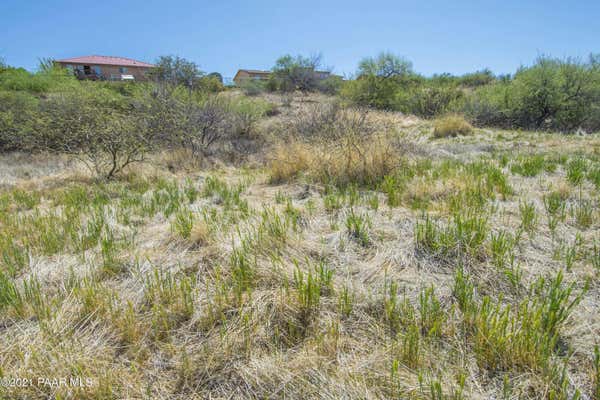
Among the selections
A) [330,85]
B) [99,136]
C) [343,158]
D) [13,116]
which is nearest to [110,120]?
[99,136]

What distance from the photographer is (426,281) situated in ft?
6.32

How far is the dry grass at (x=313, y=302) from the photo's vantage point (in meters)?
1.26

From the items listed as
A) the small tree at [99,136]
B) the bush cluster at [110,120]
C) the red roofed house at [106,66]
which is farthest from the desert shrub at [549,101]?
the red roofed house at [106,66]

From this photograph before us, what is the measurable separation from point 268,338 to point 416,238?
1557 mm

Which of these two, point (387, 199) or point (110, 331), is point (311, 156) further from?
point (110, 331)

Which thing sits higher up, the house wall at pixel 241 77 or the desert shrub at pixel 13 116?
the house wall at pixel 241 77

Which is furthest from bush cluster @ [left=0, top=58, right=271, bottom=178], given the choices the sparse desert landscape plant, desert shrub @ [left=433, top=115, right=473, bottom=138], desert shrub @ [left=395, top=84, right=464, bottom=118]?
desert shrub @ [left=395, top=84, right=464, bottom=118]

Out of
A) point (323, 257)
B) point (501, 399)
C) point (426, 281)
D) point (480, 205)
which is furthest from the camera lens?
point (480, 205)

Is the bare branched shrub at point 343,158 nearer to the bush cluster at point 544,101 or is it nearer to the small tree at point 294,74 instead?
the bush cluster at point 544,101

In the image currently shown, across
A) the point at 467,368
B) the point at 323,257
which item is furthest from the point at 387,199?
the point at 467,368

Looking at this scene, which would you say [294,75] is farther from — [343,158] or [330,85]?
[343,158]

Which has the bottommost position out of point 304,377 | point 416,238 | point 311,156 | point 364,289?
point 304,377

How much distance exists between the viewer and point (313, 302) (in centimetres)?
170

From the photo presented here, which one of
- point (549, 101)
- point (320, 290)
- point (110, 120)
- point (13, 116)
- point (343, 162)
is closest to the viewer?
point (320, 290)
